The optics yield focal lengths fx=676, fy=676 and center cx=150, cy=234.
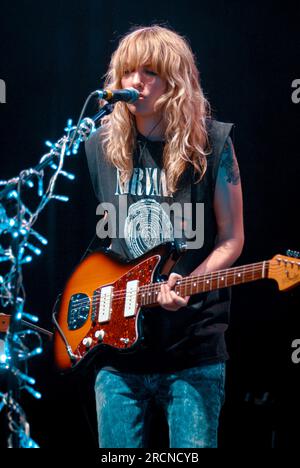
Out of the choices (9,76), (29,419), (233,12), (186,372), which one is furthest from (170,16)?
(29,419)

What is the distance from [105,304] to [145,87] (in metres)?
0.80

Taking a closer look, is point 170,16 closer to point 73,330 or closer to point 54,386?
point 73,330

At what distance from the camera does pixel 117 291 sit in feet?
8.05

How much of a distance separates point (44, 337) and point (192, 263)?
112cm

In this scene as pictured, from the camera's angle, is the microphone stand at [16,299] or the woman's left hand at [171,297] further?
the woman's left hand at [171,297]

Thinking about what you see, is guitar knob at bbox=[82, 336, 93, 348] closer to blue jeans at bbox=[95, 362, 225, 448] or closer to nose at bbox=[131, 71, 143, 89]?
blue jeans at bbox=[95, 362, 225, 448]

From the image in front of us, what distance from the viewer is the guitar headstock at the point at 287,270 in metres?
2.01

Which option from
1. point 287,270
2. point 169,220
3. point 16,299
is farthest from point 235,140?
point 16,299

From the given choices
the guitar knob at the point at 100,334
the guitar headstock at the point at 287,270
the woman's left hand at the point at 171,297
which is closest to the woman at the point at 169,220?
the woman's left hand at the point at 171,297

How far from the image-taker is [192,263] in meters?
2.35

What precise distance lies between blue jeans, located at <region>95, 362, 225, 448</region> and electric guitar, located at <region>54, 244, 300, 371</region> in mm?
135

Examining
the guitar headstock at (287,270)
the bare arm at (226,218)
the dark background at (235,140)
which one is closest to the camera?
the guitar headstock at (287,270)

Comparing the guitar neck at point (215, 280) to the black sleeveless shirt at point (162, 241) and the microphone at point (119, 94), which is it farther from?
the microphone at point (119, 94)

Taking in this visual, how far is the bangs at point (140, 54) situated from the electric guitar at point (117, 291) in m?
0.67
